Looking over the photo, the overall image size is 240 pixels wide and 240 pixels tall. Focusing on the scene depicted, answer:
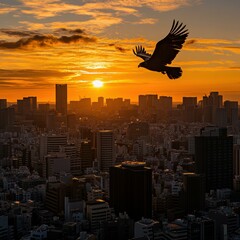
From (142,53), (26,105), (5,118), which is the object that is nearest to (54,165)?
(142,53)

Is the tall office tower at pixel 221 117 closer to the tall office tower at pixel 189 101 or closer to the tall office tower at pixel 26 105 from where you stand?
the tall office tower at pixel 189 101

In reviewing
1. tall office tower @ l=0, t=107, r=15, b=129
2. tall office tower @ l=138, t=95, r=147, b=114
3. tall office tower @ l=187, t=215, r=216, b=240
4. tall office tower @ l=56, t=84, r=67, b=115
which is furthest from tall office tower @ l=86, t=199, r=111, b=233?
tall office tower @ l=56, t=84, r=67, b=115

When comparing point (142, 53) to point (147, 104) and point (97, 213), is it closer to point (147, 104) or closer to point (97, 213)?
point (97, 213)

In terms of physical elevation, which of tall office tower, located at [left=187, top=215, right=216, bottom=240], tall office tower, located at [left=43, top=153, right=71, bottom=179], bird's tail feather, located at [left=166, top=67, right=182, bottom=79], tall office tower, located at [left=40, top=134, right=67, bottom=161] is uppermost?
bird's tail feather, located at [left=166, top=67, right=182, bottom=79]

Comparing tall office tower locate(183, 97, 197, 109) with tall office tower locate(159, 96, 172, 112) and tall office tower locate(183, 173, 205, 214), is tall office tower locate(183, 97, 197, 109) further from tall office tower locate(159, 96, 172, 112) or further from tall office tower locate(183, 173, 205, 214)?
tall office tower locate(183, 173, 205, 214)

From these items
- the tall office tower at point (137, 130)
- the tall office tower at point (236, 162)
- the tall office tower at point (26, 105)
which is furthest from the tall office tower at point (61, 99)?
the tall office tower at point (236, 162)

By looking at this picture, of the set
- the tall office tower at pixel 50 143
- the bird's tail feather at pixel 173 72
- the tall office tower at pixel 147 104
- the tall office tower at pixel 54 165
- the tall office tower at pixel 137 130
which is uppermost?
the tall office tower at pixel 147 104
